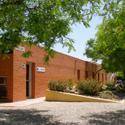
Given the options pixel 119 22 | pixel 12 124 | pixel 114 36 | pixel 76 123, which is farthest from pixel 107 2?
pixel 12 124

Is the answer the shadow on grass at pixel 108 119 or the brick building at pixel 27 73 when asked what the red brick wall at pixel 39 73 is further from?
the shadow on grass at pixel 108 119

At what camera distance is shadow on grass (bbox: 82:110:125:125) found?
681 inches

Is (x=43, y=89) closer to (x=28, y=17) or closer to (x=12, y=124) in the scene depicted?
(x=12, y=124)

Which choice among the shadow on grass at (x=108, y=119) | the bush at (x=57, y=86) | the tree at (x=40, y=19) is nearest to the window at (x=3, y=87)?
the bush at (x=57, y=86)

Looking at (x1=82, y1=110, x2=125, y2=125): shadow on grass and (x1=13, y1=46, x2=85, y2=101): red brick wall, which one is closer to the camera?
(x1=82, y1=110, x2=125, y2=125): shadow on grass

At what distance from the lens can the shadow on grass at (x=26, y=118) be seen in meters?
17.0

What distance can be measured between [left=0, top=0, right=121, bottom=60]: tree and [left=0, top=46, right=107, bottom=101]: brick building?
1083 centimetres

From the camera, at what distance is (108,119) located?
18.4m

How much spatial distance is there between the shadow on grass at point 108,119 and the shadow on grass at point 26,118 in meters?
1.70

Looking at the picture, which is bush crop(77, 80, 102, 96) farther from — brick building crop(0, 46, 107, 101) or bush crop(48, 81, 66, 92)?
brick building crop(0, 46, 107, 101)

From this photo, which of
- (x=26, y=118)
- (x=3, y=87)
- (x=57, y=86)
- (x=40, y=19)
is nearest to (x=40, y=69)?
(x=57, y=86)

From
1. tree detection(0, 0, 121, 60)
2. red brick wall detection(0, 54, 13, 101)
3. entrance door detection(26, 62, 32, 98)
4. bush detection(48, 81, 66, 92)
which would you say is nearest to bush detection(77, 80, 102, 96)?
bush detection(48, 81, 66, 92)

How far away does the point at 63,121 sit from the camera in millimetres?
17406

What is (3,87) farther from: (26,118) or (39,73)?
(26,118)
